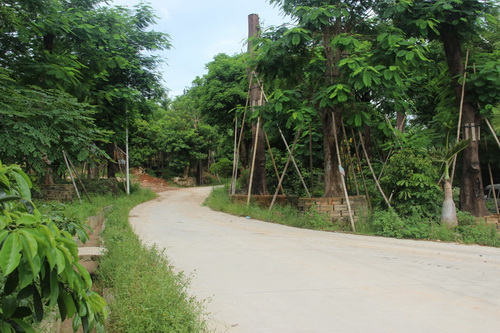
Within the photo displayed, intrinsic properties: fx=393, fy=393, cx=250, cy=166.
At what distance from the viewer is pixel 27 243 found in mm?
1527

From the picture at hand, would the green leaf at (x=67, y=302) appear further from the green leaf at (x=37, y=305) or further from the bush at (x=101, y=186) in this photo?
the bush at (x=101, y=186)

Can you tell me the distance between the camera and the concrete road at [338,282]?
386 centimetres

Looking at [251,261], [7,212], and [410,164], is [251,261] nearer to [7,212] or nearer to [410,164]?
[7,212]

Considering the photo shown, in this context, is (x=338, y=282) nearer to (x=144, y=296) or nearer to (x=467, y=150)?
(x=144, y=296)

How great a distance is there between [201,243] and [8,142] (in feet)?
14.3

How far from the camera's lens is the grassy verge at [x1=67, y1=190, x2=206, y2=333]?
3.27 meters

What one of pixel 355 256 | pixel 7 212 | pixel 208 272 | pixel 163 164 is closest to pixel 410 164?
pixel 355 256

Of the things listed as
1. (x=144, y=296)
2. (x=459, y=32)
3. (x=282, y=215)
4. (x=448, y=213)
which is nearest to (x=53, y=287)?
(x=144, y=296)

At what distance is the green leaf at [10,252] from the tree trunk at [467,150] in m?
11.5

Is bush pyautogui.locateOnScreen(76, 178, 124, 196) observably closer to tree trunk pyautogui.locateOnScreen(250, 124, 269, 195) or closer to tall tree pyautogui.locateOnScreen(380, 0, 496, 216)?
tree trunk pyautogui.locateOnScreen(250, 124, 269, 195)

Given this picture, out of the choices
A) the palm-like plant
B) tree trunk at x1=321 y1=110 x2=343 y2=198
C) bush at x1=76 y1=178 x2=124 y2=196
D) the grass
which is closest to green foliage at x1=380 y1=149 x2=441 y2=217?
the palm-like plant

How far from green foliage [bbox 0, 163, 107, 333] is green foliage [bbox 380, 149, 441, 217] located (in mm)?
9583

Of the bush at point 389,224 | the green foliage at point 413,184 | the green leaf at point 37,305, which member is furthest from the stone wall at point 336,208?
the green leaf at point 37,305

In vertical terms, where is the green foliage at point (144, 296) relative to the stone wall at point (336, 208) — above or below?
below
